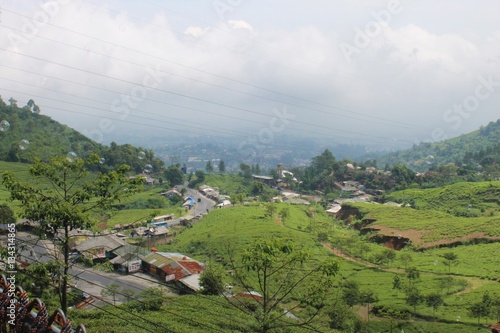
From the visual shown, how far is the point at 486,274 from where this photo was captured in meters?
35.4

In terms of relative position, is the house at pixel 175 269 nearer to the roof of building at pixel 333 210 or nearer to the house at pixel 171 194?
the roof of building at pixel 333 210

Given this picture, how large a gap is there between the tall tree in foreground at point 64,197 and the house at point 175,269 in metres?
23.0

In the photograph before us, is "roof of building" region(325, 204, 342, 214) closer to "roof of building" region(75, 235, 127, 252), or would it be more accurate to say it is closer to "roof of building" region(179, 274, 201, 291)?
"roof of building" region(75, 235, 127, 252)

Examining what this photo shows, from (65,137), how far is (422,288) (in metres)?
82.2

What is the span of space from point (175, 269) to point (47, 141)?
58.0 meters

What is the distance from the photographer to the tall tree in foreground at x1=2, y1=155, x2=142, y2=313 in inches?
440

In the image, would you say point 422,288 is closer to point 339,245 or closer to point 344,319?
point 344,319

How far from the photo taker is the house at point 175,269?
35.0 metres

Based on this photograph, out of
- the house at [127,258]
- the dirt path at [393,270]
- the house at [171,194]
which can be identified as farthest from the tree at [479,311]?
the house at [171,194]

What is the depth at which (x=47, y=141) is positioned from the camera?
81.0 meters

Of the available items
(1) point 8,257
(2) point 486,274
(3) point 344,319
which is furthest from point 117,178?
(2) point 486,274

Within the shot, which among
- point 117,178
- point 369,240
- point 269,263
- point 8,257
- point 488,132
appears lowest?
point 369,240

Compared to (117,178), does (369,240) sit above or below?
below

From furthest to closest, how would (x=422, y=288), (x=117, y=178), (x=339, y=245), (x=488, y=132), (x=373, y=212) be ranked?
(x=488, y=132)
(x=373, y=212)
(x=339, y=245)
(x=422, y=288)
(x=117, y=178)
